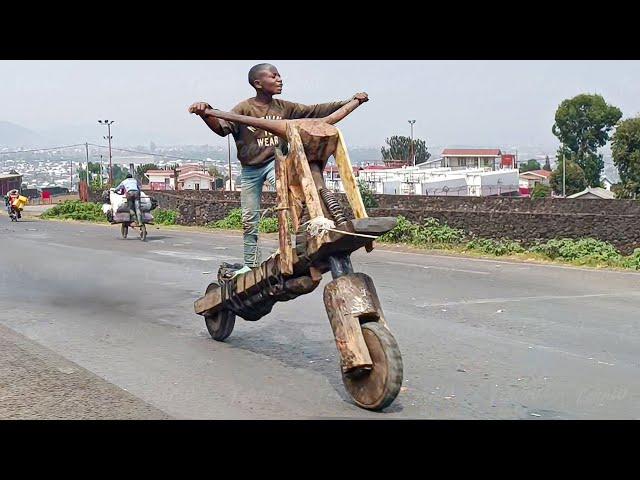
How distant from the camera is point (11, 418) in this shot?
19.0 feet

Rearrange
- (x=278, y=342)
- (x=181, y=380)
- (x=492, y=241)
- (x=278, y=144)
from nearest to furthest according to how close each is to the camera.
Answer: (x=181, y=380) → (x=278, y=144) → (x=278, y=342) → (x=492, y=241)

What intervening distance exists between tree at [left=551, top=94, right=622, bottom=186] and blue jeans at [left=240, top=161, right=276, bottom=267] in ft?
227

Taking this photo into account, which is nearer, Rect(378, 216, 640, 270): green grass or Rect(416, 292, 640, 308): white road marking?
Rect(416, 292, 640, 308): white road marking

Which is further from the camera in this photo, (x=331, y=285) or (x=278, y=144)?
(x=278, y=144)

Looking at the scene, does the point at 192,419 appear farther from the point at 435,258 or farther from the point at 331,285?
the point at 435,258

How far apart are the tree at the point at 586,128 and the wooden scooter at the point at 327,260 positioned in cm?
7019

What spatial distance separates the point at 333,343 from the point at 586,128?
71244mm

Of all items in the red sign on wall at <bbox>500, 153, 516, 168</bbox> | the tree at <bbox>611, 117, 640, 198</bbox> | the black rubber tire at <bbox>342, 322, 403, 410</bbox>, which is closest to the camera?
the black rubber tire at <bbox>342, 322, 403, 410</bbox>

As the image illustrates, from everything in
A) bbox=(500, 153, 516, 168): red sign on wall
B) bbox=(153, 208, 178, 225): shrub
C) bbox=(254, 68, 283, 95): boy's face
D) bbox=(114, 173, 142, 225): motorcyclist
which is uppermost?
bbox=(500, 153, 516, 168): red sign on wall

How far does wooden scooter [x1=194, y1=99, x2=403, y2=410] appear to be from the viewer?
5910 millimetres

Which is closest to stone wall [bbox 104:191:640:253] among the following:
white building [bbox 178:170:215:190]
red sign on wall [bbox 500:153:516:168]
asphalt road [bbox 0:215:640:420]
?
asphalt road [bbox 0:215:640:420]

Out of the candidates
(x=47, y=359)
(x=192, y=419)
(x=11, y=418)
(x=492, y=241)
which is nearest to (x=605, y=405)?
(x=192, y=419)

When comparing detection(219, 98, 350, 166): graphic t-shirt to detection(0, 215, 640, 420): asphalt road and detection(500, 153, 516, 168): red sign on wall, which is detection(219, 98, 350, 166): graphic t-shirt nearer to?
detection(0, 215, 640, 420): asphalt road
